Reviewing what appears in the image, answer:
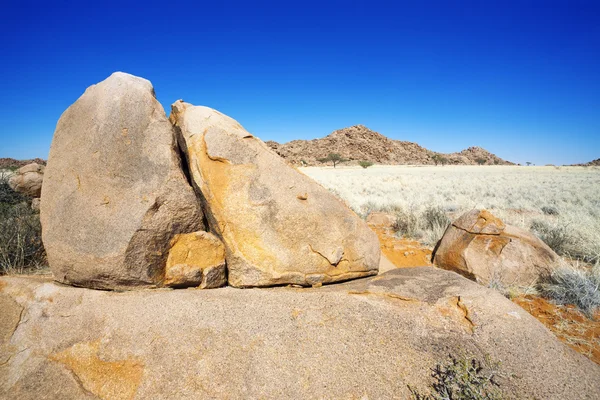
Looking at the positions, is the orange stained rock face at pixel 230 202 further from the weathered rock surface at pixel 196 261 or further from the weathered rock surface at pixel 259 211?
the weathered rock surface at pixel 196 261

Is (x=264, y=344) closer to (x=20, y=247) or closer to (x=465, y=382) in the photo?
(x=465, y=382)

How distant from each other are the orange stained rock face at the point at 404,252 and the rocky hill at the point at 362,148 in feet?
220

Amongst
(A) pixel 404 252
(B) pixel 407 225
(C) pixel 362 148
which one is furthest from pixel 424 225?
(C) pixel 362 148

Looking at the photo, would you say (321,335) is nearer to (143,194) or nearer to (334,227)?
(334,227)

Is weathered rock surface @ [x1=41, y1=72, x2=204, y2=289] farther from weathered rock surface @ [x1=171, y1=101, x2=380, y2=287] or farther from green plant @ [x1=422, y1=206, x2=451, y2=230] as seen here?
green plant @ [x1=422, y1=206, x2=451, y2=230]

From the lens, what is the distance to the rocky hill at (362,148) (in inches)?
3140

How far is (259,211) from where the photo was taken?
3.21 metres

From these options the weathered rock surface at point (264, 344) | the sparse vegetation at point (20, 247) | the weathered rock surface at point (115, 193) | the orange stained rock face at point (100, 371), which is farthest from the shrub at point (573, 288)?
the sparse vegetation at point (20, 247)

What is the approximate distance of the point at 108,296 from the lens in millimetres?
2844

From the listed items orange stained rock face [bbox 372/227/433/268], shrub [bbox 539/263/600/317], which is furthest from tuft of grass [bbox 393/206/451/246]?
shrub [bbox 539/263/600/317]

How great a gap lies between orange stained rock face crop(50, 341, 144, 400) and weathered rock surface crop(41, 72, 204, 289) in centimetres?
69

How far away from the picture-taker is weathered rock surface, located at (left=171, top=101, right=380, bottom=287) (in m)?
3.18

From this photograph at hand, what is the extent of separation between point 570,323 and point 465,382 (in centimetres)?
271

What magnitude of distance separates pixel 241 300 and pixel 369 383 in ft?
4.19
